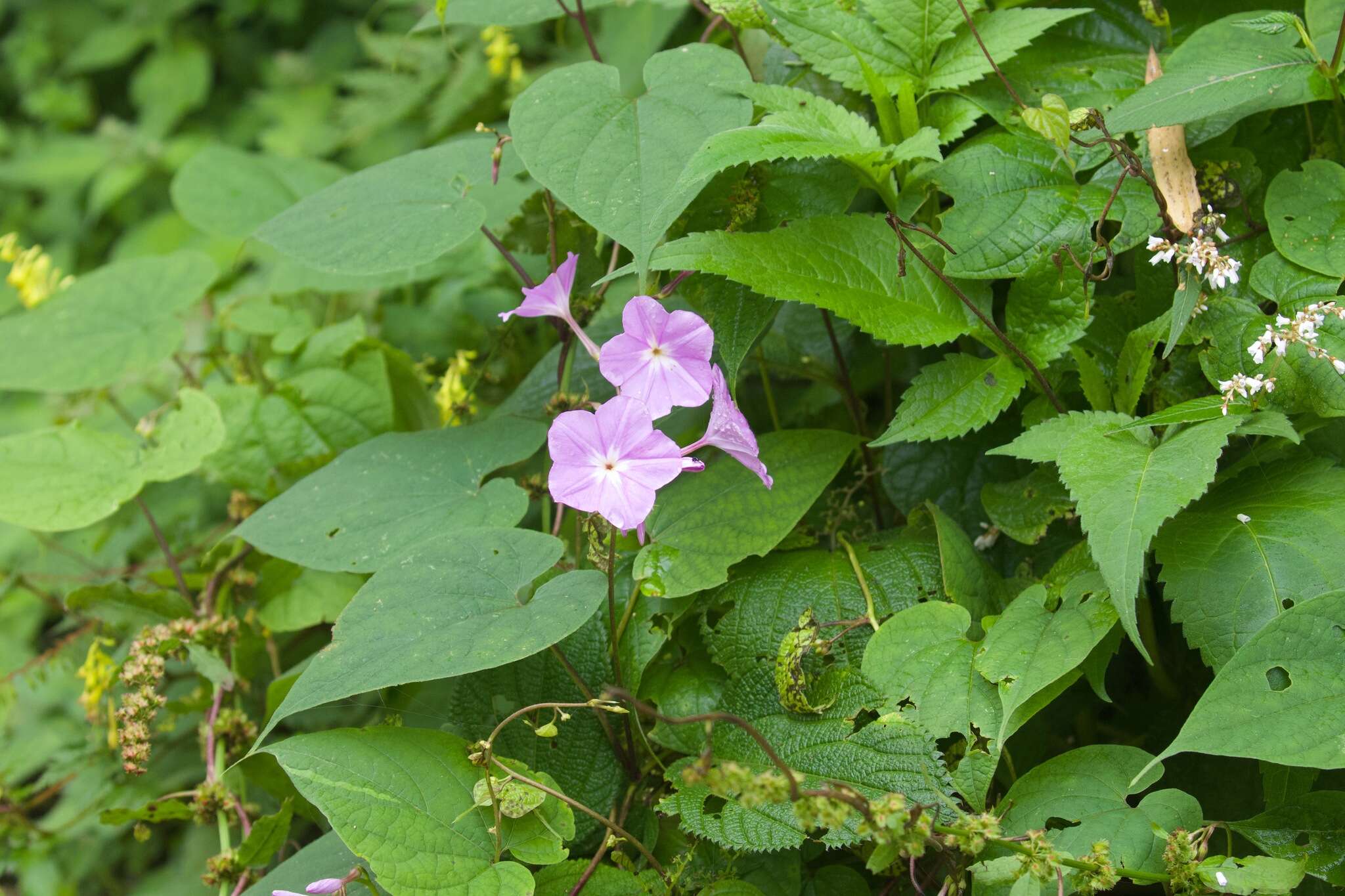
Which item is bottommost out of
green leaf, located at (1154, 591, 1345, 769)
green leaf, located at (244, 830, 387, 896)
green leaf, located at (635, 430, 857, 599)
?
green leaf, located at (244, 830, 387, 896)

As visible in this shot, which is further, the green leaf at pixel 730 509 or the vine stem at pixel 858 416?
the vine stem at pixel 858 416

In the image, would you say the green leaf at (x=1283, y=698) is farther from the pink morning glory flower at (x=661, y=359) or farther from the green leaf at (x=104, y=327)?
the green leaf at (x=104, y=327)

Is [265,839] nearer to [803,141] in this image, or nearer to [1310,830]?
[803,141]

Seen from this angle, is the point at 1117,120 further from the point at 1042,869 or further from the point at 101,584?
the point at 101,584

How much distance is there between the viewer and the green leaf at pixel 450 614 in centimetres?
101

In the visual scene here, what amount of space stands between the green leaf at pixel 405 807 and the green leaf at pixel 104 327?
41.5 inches

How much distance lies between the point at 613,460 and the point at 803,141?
44 centimetres

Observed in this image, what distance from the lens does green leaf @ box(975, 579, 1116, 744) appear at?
3.28ft

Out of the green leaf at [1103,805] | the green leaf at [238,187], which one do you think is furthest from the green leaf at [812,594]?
the green leaf at [238,187]

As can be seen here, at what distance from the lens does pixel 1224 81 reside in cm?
116

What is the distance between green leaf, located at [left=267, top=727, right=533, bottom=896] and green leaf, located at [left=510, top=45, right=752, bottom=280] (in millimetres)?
603

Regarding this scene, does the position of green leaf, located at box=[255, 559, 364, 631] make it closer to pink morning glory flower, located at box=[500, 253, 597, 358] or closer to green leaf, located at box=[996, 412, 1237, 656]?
pink morning glory flower, located at box=[500, 253, 597, 358]

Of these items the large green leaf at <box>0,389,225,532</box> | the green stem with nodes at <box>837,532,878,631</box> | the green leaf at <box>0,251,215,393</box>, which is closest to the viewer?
the green stem with nodes at <box>837,532,878,631</box>


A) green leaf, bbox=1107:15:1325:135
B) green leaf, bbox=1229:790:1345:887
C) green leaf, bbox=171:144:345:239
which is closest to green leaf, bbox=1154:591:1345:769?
green leaf, bbox=1229:790:1345:887
